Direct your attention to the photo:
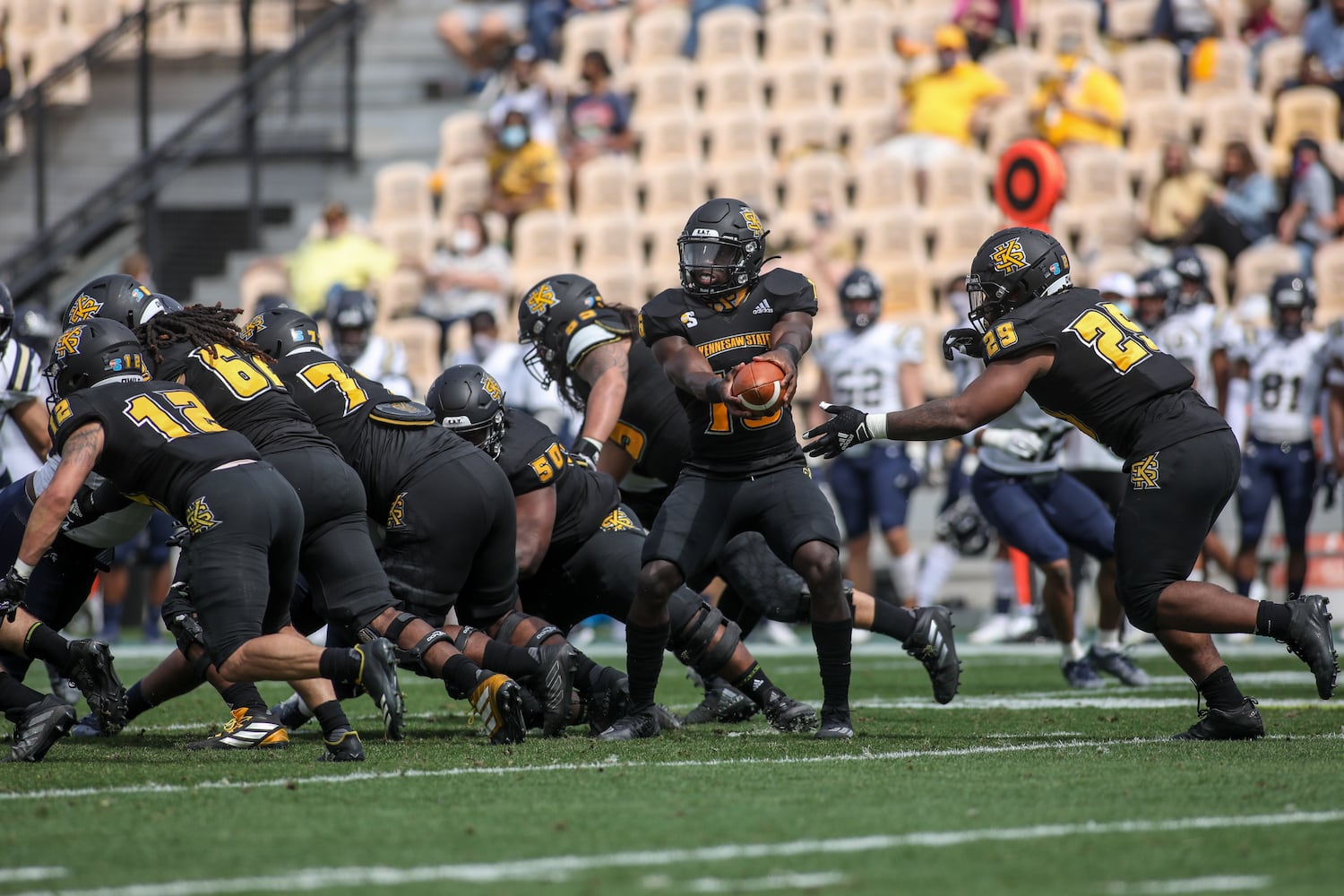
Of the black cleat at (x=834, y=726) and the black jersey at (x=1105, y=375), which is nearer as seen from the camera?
the black jersey at (x=1105, y=375)

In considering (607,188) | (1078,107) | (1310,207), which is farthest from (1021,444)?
(607,188)

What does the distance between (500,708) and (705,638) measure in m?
1.01

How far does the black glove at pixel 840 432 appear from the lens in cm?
606

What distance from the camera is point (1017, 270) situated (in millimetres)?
6469

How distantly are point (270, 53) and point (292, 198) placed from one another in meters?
1.42

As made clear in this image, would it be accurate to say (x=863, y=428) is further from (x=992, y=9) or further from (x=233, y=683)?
(x=992, y=9)

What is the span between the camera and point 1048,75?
15.4 metres

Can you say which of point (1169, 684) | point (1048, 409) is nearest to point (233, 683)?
point (1048, 409)

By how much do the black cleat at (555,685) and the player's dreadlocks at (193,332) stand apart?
1.53 metres

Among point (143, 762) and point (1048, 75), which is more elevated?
point (1048, 75)

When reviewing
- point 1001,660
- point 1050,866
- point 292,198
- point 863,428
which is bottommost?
point 1001,660

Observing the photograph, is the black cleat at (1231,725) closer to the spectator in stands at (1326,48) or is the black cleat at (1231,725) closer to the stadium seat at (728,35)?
the spectator in stands at (1326,48)

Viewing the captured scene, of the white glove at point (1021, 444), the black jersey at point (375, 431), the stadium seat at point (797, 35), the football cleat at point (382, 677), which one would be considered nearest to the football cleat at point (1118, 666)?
the white glove at point (1021, 444)

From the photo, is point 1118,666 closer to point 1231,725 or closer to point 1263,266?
point 1231,725
